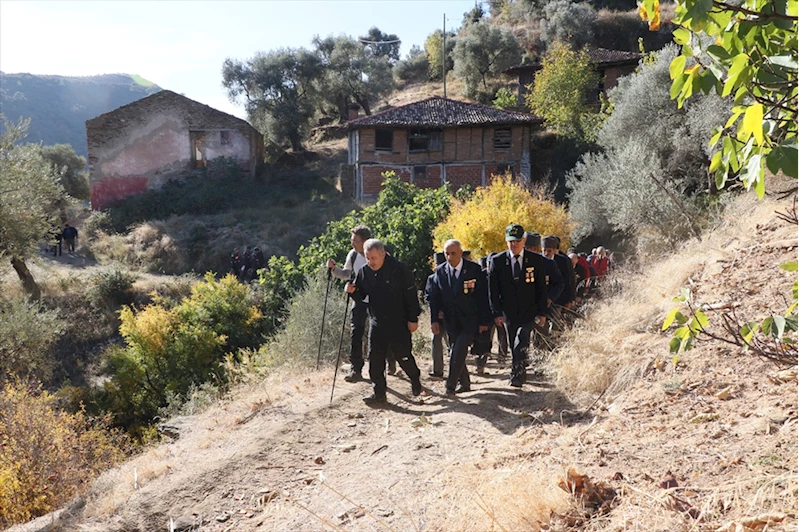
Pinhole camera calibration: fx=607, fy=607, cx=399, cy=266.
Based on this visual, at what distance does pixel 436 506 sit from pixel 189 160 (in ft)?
124

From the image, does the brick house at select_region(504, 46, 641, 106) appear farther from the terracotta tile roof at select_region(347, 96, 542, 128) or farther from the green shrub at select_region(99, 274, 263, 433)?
the green shrub at select_region(99, 274, 263, 433)

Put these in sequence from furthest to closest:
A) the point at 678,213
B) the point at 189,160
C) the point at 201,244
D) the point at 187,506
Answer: the point at 189,160, the point at 201,244, the point at 678,213, the point at 187,506

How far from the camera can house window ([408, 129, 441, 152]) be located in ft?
114

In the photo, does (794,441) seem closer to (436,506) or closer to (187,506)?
(436,506)

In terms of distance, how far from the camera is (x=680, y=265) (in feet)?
31.0

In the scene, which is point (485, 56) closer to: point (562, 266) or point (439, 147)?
point (439, 147)

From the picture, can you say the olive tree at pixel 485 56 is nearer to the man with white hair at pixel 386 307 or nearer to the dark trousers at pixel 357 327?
the dark trousers at pixel 357 327

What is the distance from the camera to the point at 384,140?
3497 cm

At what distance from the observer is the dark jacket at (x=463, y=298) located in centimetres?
706

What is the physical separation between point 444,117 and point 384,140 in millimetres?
3663

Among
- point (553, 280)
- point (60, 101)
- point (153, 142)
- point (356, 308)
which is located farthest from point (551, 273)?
point (60, 101)

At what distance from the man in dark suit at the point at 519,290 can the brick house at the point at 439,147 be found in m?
27.8

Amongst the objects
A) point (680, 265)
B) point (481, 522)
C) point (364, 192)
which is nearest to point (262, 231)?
point (364, 192)

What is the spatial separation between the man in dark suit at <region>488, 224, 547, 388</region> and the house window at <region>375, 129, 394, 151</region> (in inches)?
1120
